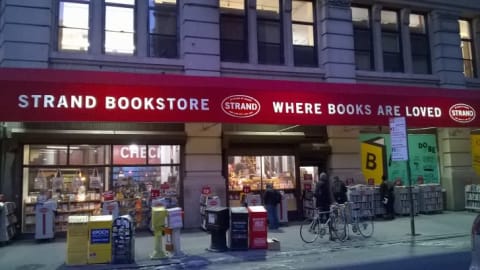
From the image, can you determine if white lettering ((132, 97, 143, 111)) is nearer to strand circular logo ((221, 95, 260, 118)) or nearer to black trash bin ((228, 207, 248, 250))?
strand circular logo ((221, 95, 260, 118))

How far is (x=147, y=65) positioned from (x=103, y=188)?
14.7ft

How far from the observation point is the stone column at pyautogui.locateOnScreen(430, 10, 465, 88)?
Result: 64.3ft

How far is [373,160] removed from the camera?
60.1ft

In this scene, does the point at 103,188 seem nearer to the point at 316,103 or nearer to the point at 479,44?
the point at 316,103

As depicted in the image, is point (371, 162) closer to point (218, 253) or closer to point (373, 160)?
point (373, 160)

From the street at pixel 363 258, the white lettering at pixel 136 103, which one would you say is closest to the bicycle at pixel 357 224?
the street at pixel 363 258

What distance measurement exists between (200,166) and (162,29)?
5229mm

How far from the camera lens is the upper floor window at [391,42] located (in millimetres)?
19406

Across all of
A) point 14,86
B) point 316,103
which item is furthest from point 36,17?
point 316,103

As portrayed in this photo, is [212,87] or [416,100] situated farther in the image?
[416,100]

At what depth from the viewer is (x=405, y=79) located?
749 inches

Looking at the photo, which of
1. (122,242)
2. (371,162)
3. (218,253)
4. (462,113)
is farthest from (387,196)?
(122,242)

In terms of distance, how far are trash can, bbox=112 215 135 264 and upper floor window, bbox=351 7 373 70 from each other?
41.0 ft

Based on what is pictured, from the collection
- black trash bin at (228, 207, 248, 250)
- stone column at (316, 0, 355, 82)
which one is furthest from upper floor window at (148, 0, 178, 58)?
black trash bin at (228, 207, 248, 250)
